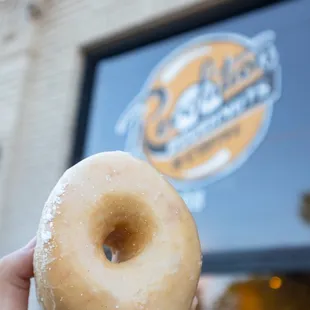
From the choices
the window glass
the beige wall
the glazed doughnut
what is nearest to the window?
the window glass

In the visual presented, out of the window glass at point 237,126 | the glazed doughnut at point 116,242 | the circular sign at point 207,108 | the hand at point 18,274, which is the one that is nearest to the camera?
the glazed doughnut at point 116,242

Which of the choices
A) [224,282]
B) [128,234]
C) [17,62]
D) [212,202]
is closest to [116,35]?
[17,62]

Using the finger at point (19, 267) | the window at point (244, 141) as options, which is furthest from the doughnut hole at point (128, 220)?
the window at point (244, 141)

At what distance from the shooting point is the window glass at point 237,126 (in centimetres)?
313

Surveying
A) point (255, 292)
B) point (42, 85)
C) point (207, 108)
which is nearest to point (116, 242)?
point (255, 292)

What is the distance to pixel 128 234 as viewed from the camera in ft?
4.41

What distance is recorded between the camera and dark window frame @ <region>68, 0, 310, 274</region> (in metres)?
2.99

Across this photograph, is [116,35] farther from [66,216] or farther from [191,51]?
[66,216]

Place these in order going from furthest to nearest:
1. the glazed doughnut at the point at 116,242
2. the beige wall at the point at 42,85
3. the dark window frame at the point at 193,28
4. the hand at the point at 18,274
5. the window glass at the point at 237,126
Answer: the beige wall at the point at 42,85 → the window glass at the point at 237,126 → the dark window frame at the point at 193,28 → the hand at the point at 18,274 → the glazed doughnut at the point at 116,242

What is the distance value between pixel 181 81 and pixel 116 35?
779mm

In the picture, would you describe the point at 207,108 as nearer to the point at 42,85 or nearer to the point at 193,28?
the point at 193,28

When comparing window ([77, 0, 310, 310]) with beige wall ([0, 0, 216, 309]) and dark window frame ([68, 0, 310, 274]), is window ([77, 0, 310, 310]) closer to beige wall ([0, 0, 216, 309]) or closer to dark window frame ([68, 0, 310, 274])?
dark window frame ([68, 0, 310, 274])

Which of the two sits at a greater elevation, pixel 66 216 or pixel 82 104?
pixel 66 216

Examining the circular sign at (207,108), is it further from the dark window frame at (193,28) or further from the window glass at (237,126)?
the dark window frame at (193,28)
